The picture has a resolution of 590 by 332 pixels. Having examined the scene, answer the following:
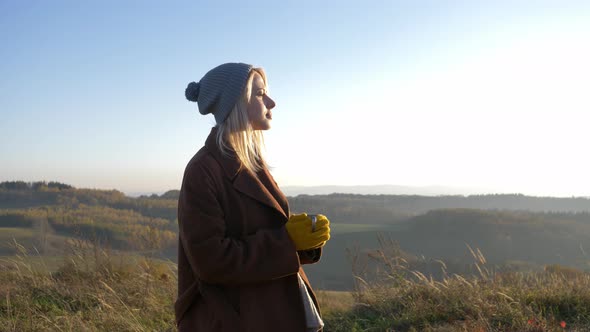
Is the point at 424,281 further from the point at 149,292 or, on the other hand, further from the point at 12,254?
the point at 12,254

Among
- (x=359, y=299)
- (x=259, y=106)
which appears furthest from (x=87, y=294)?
(x=259, y=106)

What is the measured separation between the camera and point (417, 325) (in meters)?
4.14

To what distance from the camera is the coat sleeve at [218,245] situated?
5.83 ft

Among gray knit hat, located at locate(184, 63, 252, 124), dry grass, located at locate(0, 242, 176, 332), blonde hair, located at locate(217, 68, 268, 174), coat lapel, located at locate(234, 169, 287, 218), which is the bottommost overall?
dry grass, located at locate(0, 242, 176, 332)

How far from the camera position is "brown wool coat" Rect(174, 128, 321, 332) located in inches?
70.8

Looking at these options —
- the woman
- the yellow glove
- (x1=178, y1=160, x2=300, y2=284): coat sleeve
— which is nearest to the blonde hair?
the woman

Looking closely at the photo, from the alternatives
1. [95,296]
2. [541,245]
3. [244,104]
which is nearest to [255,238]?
[244,104]

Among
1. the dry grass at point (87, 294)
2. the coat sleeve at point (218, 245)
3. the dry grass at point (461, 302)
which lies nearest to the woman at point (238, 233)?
the coat sleeve at point (218, 245)

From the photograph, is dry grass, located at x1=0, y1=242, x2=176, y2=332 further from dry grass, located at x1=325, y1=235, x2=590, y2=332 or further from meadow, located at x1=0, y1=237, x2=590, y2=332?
dry grass, located at x1=325, y1=235, x2=590, y2=332

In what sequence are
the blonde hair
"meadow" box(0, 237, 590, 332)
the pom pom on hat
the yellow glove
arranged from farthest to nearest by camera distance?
"meadow" box(0, 237, 590, 332) < the pom pom on hat < the blonde hair < the yellow glove

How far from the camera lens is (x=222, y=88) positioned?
2.11 metres

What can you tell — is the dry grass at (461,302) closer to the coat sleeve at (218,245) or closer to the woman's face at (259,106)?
the coat sleeve at (218,245)

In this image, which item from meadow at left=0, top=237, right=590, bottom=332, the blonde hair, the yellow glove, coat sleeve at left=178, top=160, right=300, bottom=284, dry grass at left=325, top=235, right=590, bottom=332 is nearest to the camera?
coat sleeve at left=178, top=160, right=300, bottom=284

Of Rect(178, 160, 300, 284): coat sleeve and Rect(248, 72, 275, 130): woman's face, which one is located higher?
Rect(248, 72, 275, 130): woman's face
